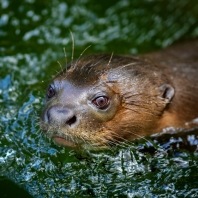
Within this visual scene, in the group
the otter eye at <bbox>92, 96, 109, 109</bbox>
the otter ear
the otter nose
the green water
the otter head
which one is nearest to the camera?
the otter nose

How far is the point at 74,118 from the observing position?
436cm

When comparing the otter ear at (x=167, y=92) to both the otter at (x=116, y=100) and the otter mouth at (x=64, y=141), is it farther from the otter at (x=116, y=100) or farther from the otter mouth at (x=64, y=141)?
the otter mouth at (x=64, y=141)

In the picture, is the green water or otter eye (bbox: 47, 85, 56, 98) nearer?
otter eye (bbox: 47, 85, 56, 98)

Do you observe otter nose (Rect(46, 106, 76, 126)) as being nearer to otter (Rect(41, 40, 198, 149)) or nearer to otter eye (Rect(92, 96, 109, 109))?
otter (Rect(41, 40, 198, 149))

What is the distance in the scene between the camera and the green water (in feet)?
16.0

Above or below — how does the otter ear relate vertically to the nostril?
above

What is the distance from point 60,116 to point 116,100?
611 millimetres

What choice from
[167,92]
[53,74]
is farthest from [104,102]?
[53,74]

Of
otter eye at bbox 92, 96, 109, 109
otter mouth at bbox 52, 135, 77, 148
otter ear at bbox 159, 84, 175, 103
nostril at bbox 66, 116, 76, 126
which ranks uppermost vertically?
otter ear at bbox 159, 84, 175, 103

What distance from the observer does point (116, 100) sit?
15.4 feet

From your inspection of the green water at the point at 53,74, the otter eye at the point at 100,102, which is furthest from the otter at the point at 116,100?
the green water at the point at 53,74

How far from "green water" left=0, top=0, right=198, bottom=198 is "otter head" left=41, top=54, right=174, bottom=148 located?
31cm

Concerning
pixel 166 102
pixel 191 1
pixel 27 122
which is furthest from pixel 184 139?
pixel 191 1

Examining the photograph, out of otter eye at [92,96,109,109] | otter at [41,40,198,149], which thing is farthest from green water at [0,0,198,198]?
otter eye at [92,96,109,109]
